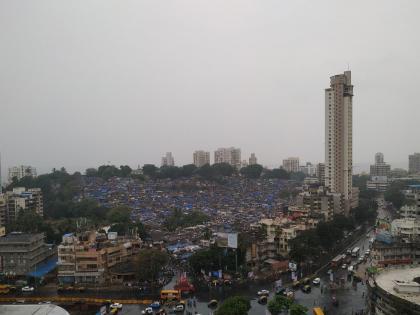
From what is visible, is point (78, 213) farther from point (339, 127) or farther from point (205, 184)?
point (339, 127)

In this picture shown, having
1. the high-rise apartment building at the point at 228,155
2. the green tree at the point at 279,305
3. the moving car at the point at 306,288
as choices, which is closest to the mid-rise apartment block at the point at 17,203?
the moving car at the point at 306,288

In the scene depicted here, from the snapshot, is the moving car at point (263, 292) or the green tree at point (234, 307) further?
the moving car at point (263, 292)

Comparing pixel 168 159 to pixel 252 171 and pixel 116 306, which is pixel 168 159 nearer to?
pixel 252 171

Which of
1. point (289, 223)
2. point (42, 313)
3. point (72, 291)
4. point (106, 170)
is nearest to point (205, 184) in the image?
point (106, 170)

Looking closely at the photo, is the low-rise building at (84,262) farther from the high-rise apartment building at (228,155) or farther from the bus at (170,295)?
the high-rise apartment building at (228,155)

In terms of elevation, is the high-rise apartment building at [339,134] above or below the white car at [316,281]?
above

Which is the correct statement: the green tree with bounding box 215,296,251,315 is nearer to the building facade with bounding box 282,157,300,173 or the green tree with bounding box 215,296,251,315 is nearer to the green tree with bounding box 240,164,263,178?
the green tree with bounding box 240,164,263,178
